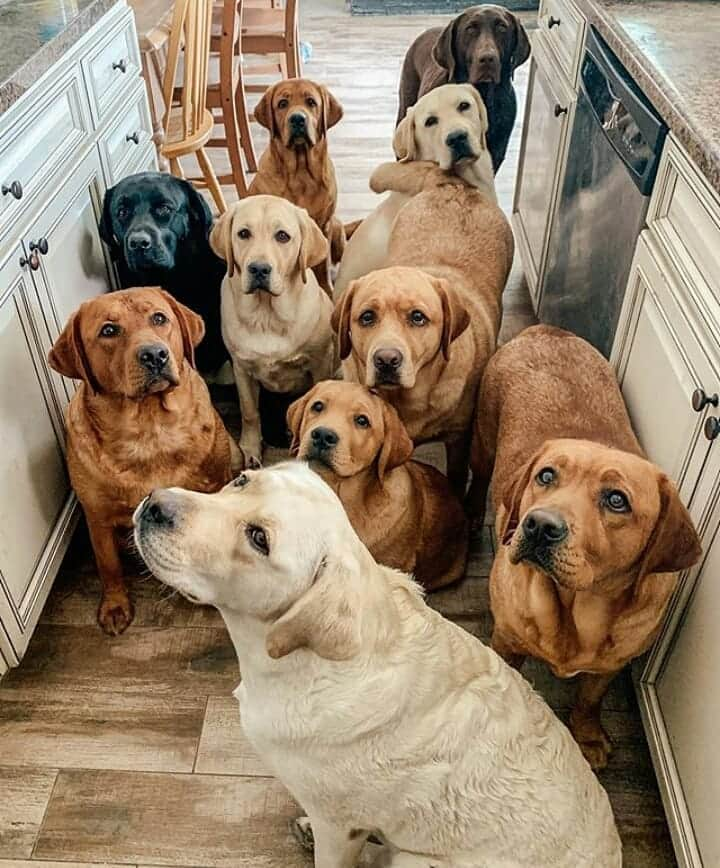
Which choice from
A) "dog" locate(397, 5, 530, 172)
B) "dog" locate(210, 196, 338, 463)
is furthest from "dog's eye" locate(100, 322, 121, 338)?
"dog" locate(397, 5, 530, 172)

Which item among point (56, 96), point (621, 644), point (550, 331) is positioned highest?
point (56, 96)

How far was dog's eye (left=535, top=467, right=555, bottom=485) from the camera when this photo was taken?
1462mm

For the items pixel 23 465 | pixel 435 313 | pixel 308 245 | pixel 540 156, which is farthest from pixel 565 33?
pixel 23 465

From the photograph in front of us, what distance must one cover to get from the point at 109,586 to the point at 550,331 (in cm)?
140

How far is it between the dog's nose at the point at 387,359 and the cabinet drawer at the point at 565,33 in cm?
127

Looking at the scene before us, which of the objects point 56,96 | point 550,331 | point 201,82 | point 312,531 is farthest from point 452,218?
point 312,531

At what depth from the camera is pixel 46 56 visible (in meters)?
1.94

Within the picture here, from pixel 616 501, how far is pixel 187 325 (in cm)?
116

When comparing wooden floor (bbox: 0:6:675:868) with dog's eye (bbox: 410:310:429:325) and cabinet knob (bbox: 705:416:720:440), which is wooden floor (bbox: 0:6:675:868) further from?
cabinet knob (bbox: 705:416:720:440)

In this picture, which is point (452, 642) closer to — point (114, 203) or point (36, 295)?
point (36, 295)

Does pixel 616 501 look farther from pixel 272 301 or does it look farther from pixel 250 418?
pixel 250 418

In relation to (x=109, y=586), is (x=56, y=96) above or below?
above

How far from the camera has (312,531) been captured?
1.15 m

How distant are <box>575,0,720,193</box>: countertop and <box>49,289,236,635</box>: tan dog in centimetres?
122
